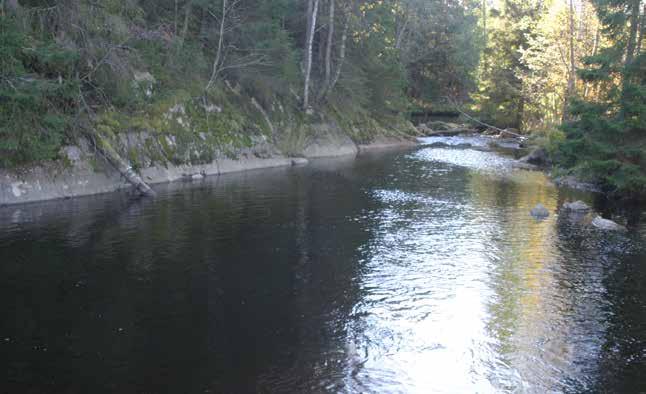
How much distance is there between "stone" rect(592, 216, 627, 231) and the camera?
1970 centimetres

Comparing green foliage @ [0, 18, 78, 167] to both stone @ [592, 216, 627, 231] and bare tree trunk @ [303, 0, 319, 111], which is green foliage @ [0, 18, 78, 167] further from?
bare tree trunk @ [303, 0, 319, 111]

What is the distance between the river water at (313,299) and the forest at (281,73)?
3786 mm

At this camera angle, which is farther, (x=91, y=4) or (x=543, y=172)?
(x=543, y=172)

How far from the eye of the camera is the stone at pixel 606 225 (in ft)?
64.6

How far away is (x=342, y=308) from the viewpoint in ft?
39.8

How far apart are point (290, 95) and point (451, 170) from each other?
1364 centimetres

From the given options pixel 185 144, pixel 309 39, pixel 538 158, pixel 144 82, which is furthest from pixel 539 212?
pixel 309 39

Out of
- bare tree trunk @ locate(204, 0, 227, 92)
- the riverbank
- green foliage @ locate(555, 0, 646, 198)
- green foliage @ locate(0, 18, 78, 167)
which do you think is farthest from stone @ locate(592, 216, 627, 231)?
bare tree trunk @ locate(204, 0, 227, 92)

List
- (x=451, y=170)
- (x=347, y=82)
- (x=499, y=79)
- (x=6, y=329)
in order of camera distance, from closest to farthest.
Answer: (x=6, y=329), (x=451, y=170), (x=347, y=82), (x=499, y=79)

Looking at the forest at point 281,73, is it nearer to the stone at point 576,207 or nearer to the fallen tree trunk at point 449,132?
the stone at point 576,207

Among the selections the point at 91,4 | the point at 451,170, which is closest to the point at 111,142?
the point at 91,4

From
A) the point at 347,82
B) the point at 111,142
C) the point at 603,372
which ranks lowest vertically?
the point at 603,372

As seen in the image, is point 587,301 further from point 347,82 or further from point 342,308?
point 347,82

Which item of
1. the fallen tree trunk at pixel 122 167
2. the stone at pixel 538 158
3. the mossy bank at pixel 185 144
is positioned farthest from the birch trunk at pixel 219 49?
the stone at pixel 538 158
